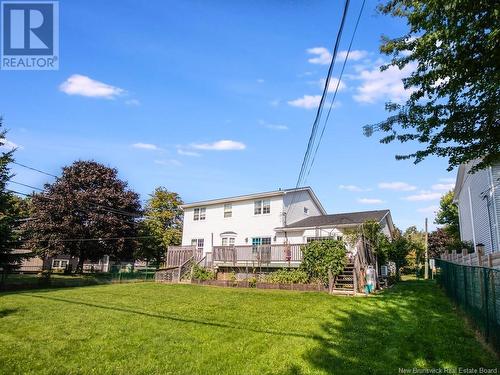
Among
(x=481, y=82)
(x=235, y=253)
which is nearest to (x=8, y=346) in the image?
(x=481, y=82)

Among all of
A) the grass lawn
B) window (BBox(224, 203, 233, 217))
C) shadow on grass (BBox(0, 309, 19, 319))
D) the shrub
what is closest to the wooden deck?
the shrub

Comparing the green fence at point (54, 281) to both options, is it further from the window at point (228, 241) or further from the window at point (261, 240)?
the window at point (261, 240)

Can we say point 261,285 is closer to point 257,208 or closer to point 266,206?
point 266,206

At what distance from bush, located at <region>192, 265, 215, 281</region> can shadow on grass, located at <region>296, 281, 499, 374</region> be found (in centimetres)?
1141

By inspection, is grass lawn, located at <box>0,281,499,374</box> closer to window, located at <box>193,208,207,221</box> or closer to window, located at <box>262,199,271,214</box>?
window, located at <box>262,199,271,214</box>

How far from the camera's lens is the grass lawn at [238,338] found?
5.83 metres

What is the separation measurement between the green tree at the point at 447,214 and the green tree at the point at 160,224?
35.1 metres

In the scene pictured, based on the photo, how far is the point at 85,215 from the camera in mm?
32719

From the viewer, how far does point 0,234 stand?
19250 mm

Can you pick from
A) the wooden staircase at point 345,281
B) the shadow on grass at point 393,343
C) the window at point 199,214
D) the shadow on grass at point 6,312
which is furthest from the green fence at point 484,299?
the window at point 199,214

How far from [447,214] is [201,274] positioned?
43158 millimetres

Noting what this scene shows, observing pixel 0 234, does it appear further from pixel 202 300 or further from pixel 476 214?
pixel 476 214

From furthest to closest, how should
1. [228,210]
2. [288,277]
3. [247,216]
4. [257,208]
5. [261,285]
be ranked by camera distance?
[228,210]
[247,216]
[257,208]
[261,285]
[288,277]

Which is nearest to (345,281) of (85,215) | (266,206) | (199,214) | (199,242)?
(266,206)
